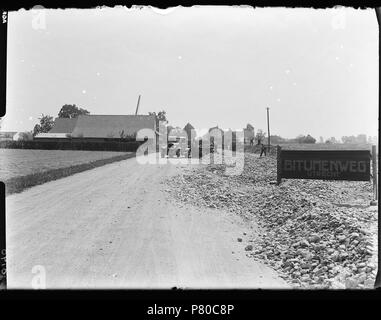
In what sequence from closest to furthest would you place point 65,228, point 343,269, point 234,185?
point 343,269
point 65,228
point 234,185

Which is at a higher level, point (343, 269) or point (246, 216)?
point (246, 216)

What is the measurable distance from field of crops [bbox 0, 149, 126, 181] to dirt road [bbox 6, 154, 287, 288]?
34 cm

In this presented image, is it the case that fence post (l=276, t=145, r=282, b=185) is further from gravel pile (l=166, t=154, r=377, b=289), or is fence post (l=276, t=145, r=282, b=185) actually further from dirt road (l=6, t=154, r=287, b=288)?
dirt road (l=6, t=154, r=287, b=288)

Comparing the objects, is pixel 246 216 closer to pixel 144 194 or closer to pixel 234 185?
pixel 234 185

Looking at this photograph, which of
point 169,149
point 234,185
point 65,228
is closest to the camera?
point 65,228

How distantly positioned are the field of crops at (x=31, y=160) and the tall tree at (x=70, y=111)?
64 cm

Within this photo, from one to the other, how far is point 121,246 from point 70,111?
1.70m

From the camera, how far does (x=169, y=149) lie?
4.16 m

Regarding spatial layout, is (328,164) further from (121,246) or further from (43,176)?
(43,176)

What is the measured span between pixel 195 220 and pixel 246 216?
0.73 meters

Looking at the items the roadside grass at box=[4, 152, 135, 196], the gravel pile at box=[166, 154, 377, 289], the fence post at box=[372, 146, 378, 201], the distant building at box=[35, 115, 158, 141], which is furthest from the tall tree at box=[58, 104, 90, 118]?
the fence post at box=[372, 146, 378, 201]

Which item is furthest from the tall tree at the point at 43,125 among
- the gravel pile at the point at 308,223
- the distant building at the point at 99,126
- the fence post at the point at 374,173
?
the fence post at the point at 374,173
